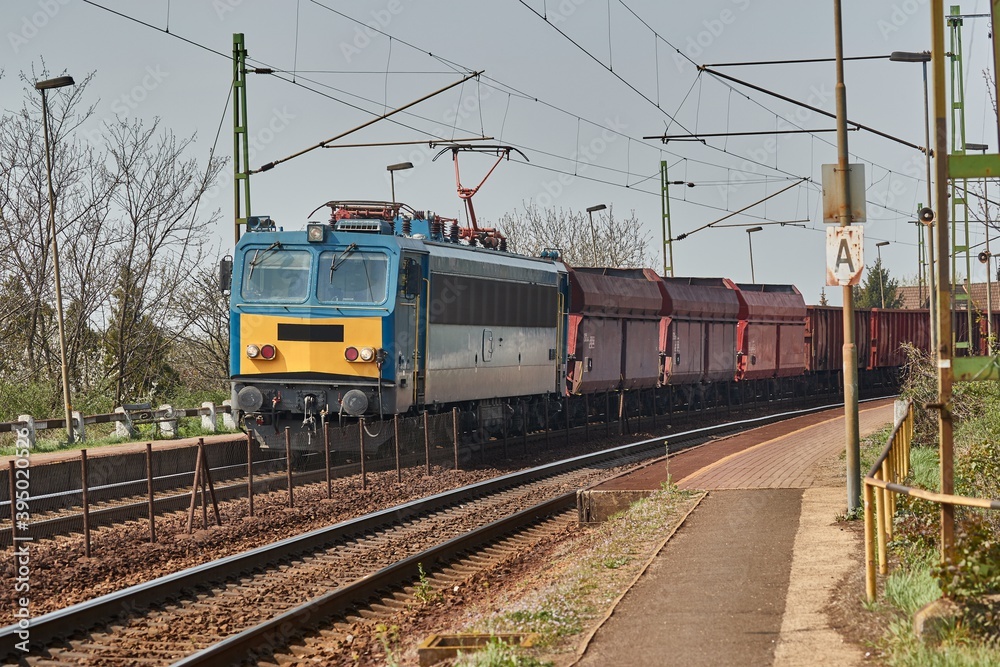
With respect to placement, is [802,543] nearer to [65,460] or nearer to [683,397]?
[65,460]

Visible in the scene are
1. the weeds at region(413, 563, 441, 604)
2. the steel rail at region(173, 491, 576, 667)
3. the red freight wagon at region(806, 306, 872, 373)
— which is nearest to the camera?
the steel rail at region(173, 491, 576, 667)

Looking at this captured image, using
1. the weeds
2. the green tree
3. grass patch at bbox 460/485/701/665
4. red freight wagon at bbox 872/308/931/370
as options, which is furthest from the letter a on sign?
the green tree

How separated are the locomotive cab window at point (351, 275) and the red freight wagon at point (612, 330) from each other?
7687 millimetres

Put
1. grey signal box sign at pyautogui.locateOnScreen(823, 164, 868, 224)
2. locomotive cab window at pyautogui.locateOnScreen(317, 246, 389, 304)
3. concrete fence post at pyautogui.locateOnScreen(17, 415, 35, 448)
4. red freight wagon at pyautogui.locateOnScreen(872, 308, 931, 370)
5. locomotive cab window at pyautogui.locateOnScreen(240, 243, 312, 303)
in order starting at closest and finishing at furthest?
grey signal box sign at pyautogui.locateOnScreen(823, 164, 868, 224) → locomotive cab window at pyautogui.locateOnScreen(317, 246, 389, 304) → locomotive cab window at pyautogui.locateOnScreen(240, 243, 312, 303) → concrete fence post at pyautogui.locateOnScreen(17, 415, 35, 448) → red freight wagon at pyautogui.locateOnScreen(872, 308, 931, 370)

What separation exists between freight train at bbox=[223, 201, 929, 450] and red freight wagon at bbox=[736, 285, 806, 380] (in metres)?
8.02

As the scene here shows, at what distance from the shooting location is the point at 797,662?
7027 millimetres

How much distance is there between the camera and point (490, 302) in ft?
71.5

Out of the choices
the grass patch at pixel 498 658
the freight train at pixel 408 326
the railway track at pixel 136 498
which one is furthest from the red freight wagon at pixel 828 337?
the grass patch at pixel 498 658

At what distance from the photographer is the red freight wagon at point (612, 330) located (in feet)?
86.5

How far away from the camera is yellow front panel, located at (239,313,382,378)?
61.3 feet

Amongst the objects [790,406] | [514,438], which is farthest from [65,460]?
[790,406]

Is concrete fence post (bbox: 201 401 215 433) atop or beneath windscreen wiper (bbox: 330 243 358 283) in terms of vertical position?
beneath
